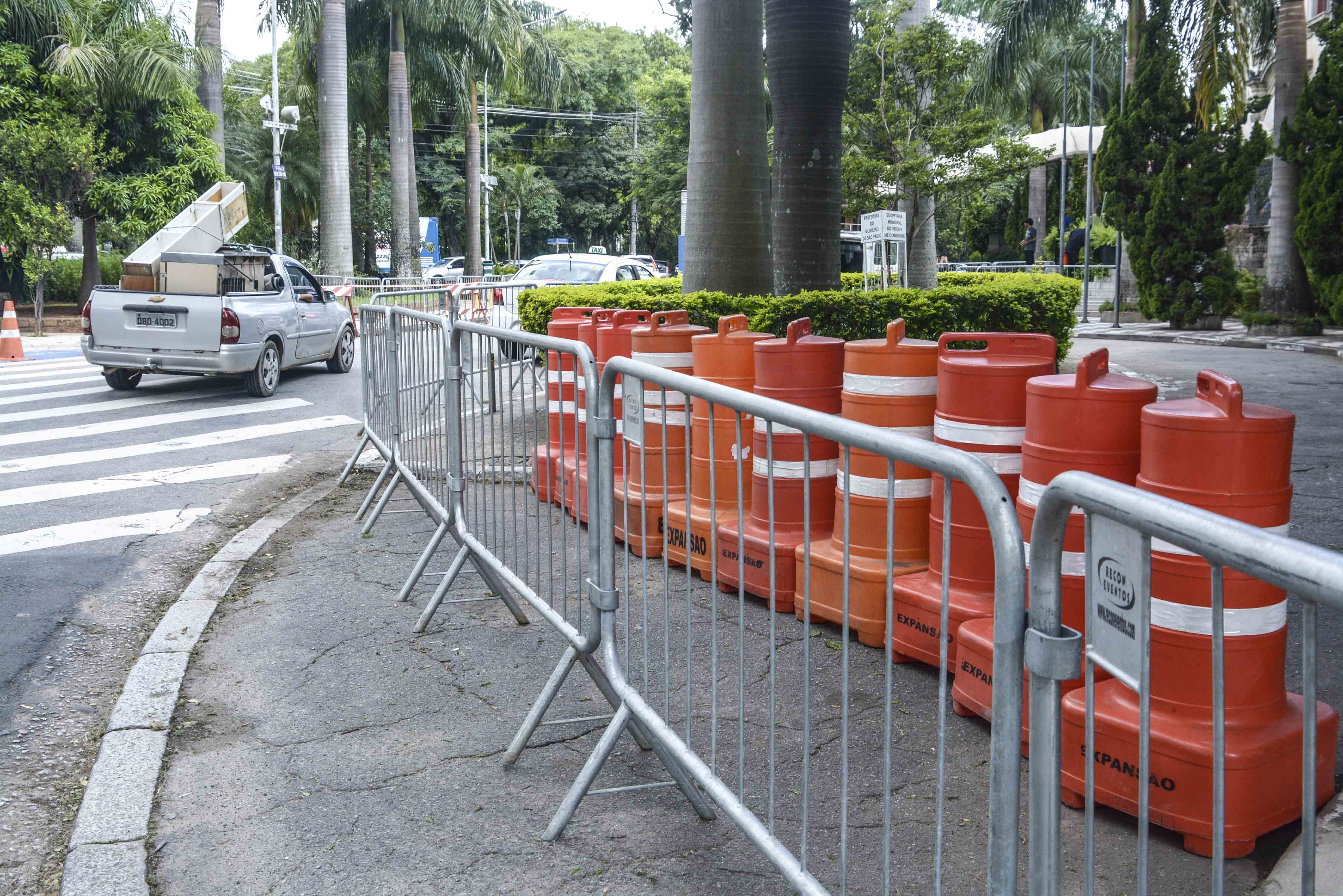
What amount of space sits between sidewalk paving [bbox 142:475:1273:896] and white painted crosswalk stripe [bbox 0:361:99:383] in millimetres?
12381

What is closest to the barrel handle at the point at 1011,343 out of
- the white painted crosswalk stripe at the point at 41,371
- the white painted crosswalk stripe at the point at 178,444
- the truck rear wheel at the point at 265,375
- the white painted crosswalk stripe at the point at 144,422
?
the white painted crosswalk stripe at the point at 178,444

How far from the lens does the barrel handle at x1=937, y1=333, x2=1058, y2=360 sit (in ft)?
15.6

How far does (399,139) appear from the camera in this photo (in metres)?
34.9

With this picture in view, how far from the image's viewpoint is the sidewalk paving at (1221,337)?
60.6ft

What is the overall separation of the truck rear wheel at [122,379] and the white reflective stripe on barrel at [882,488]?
11.7m

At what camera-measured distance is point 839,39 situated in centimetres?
1047

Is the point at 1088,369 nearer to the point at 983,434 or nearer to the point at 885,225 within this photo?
the point at 983,434

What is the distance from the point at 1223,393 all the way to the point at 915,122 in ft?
49.8

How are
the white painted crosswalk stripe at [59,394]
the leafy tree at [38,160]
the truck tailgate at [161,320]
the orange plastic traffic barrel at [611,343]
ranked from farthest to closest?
the leafy tree at [38,160]
the white painted crosswalk stripe at [59,394]
the truck tailgate at [161,320]
the orange plastic traffic barrel at [611,343]

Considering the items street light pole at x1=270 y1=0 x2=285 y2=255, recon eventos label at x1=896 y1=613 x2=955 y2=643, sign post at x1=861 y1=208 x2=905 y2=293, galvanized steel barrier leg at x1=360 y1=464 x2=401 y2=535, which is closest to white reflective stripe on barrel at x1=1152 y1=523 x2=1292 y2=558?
recon eventos label at x1=896 y1=613 x2=955 y2=643

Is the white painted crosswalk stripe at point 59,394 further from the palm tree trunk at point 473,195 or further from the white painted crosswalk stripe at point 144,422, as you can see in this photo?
the palm tree trunk at point 473,195

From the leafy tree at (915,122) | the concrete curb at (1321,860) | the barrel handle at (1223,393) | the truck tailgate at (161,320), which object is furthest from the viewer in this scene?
the leafy tree at (915,122)

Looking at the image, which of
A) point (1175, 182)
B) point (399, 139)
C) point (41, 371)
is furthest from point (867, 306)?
point (399, 139)

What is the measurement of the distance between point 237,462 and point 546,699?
6966mm
